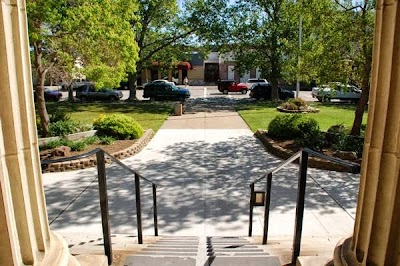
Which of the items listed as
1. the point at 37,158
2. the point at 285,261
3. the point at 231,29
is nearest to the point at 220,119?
the point at 231,29

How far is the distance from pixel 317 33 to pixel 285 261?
32.5 ft

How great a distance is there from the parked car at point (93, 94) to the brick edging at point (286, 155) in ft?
59.5

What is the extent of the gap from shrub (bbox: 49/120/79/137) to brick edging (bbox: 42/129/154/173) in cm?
248

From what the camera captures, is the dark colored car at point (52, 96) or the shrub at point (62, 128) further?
the dark colored car at point (52, 96)

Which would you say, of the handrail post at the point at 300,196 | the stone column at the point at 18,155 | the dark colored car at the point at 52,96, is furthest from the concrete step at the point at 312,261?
the dark colored car at the point at 52,96

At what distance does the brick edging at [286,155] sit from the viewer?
9336 mm

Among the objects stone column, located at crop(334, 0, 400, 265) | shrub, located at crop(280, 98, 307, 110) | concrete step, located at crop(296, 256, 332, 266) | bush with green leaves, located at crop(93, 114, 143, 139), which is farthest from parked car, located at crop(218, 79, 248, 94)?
stone column, located at crop(334, 0, 400, 265)

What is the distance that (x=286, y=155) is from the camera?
1075 cm

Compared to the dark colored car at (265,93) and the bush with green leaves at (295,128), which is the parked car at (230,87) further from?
the bush with green leaves at (295,128)

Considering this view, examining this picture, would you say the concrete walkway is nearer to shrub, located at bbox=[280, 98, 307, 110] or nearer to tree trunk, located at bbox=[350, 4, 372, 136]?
tree trunk, located at bbox=[350, 4, 372, 136]

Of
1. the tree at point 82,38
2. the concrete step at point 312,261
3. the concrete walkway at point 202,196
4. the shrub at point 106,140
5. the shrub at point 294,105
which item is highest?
the tree at point 82,38

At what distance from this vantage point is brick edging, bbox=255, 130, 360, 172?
9336 mm

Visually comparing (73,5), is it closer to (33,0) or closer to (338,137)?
(33,0)

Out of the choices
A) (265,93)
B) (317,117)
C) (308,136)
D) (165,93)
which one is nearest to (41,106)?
(308,136)
